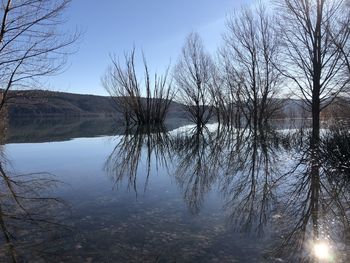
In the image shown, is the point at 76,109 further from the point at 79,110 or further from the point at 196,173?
the point at 196,173

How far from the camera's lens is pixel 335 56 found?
14.8 metres

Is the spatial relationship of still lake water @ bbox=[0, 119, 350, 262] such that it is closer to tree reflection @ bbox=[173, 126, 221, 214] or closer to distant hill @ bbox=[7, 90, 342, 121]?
tree reflection @ bbox=[173, 126, 221, 214]

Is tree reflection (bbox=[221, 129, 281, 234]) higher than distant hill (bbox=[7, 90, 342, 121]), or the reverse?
distant hill (bbox=[7, 90, 342, 121])

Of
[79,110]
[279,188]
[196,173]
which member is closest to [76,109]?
[79,110]

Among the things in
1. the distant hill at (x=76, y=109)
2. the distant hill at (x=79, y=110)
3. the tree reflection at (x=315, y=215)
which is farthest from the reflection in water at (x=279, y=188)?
the distant hill at (x=76, y=109)

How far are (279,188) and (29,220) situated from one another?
15.1 feet

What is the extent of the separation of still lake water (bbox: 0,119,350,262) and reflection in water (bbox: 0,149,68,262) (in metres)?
0.01

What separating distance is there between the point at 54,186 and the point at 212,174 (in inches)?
145

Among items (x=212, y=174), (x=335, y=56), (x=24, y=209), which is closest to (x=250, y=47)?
(x=335, y=56)

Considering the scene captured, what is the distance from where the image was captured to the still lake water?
3725 millimetres

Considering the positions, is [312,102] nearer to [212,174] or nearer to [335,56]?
[335,56]

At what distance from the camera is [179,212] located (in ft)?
17.5

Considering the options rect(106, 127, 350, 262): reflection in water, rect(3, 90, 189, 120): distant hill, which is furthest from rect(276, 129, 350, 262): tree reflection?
rect(3, 90, 189, 120): distant hill

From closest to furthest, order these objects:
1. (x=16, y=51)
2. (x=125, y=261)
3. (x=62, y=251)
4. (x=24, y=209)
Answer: (x=125, y=261) < (x=62, y=251) < (x=24, y=209) < (x=16, y=51)
